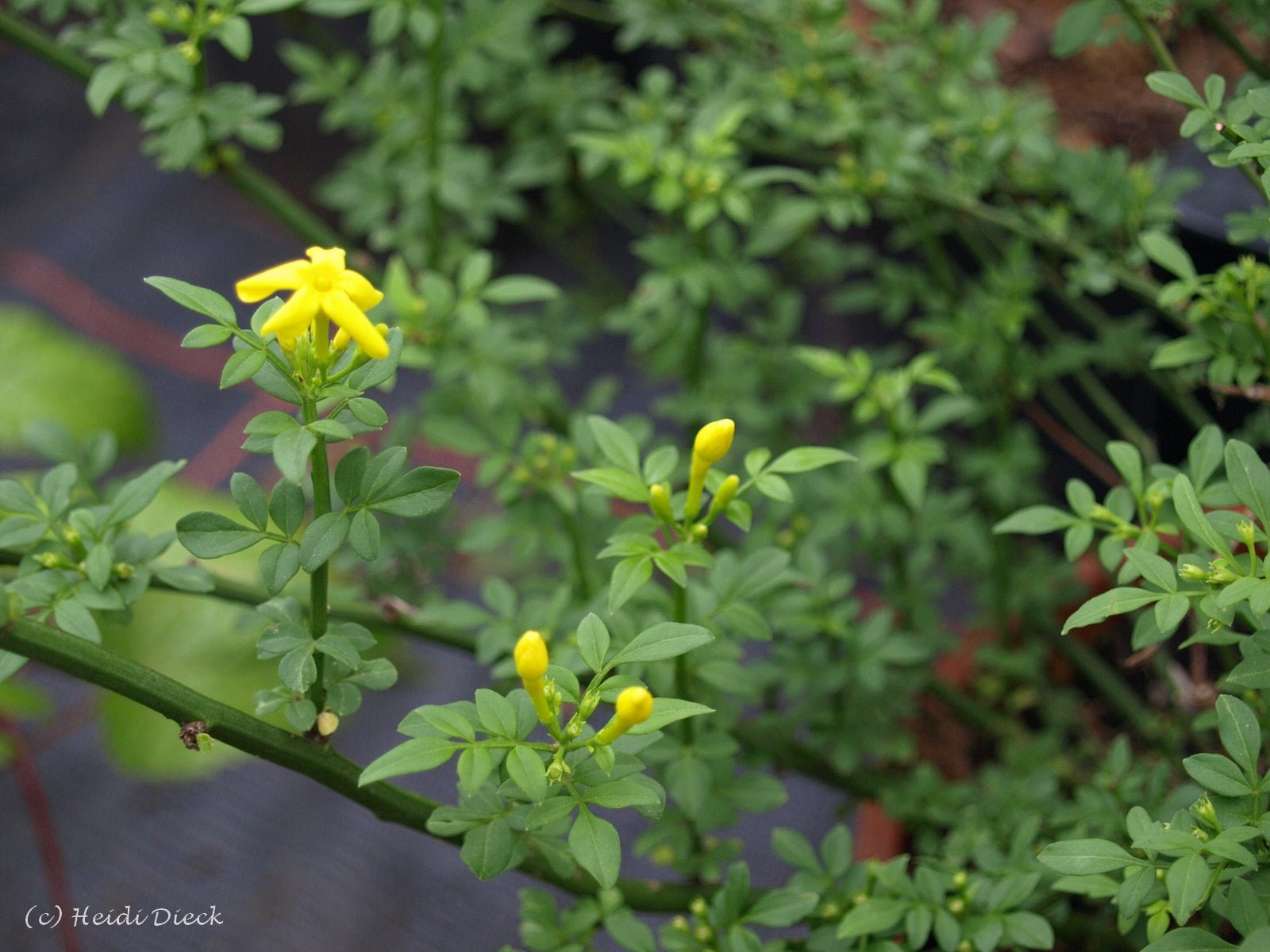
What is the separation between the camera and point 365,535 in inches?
27.6

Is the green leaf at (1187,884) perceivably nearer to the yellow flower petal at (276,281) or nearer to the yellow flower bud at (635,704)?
the yellow flower bud at (635,704)

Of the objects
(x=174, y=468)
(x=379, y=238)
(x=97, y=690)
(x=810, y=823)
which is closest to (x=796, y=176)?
(x=379, y=238)

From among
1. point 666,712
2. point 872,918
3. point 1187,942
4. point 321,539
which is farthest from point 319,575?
point 1187,942

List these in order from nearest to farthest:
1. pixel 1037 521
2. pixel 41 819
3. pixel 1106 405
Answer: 1. pixel 1037 521
2. pixel 1106 405
3. pixel 41 819

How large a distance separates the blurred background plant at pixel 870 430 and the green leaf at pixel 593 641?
0.20ft

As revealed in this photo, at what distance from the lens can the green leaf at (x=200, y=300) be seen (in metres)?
0.66

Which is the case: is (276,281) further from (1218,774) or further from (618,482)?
(1218,774)

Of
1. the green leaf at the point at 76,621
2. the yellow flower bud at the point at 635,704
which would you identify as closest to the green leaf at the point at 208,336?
the green leaf at the point at 76,621

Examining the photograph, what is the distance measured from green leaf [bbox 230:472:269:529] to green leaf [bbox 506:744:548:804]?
24 centimetres

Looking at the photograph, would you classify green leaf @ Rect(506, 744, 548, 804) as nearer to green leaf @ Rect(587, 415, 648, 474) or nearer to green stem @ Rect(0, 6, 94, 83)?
green leaf @ Rect(587, 415, 648, 474)

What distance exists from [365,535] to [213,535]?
11 cm

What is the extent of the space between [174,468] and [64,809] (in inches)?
44.8

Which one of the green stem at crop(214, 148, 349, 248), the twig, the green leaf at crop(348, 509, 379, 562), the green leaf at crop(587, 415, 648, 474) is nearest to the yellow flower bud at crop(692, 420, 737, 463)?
the green leaf at crop(587, 415, 648, 474)

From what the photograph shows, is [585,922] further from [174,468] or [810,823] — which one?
[810,823]
